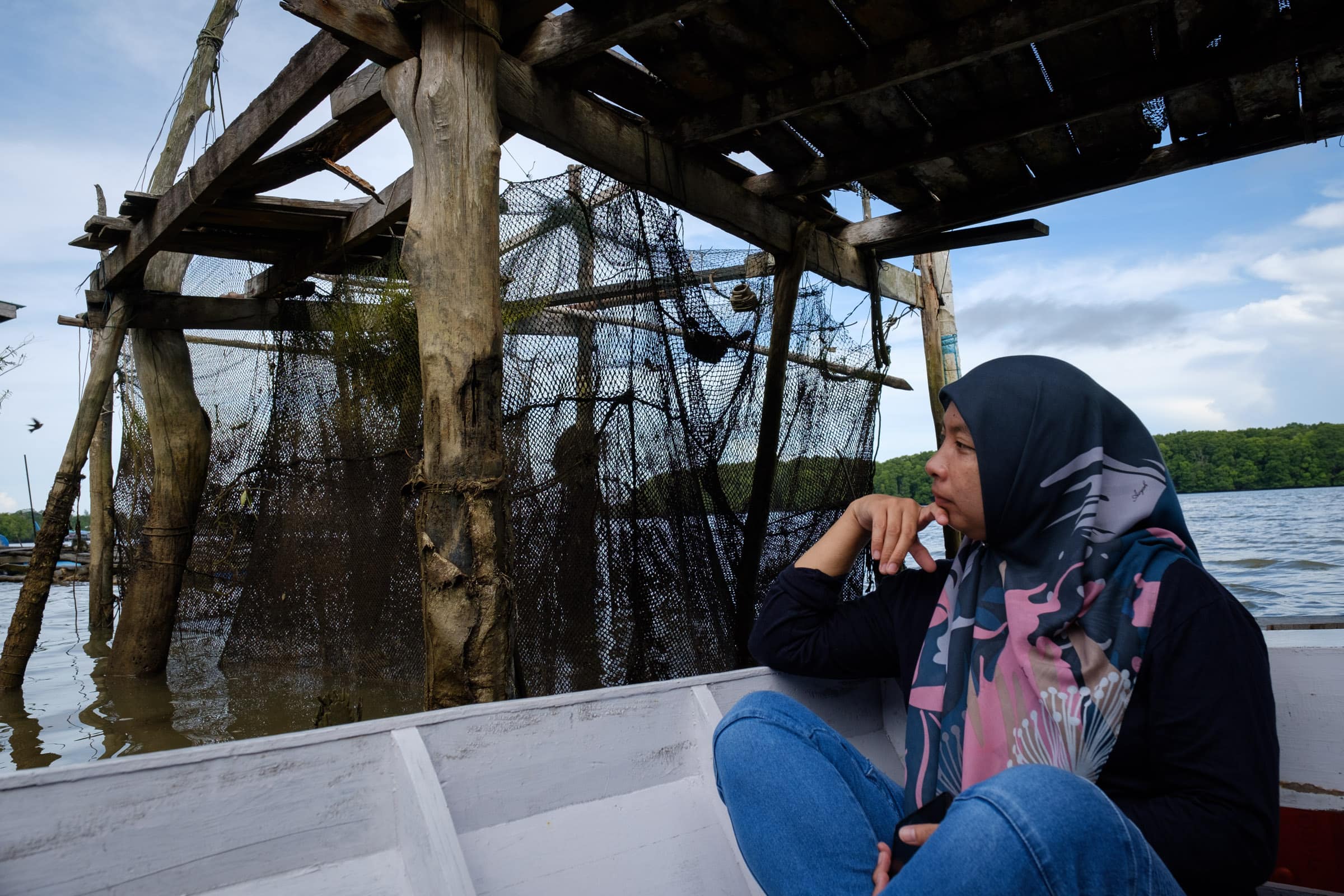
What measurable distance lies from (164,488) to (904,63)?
5351 mm

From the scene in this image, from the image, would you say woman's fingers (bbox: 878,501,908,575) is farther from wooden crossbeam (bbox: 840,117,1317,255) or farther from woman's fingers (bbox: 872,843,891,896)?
wooden crossbeam (bbox: 840,117,1317,255)

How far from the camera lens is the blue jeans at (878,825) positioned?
1194 mm

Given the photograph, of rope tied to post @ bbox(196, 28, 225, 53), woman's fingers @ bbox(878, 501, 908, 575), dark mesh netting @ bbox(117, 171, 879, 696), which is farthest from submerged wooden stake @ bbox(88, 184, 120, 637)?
woman's fingers @ bbox(878, 501, 908, 575)

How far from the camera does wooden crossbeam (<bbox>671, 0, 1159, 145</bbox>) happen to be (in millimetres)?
3193

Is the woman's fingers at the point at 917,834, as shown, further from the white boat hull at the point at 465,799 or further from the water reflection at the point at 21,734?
the water reflection at the point at 21,734

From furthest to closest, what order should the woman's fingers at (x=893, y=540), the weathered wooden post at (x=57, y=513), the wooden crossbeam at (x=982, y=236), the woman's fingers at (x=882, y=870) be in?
1. the weathered wooden post at (x=57, y=513)
2. the wooden crossbeam at (x=982, y=236)
3. the woman's fingers at (x=893, y=540)
4. the woman's fingers at (x=882, y=870)

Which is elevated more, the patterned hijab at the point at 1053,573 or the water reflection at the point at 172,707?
the patterned hijab at the point at 1053,573

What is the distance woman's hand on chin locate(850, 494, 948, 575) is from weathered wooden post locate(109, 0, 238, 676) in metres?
5.51

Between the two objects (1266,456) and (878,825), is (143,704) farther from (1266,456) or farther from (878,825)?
(1266,456)

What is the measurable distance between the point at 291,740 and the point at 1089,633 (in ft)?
4.82

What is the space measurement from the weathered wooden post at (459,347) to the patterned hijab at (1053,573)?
5.36 feet

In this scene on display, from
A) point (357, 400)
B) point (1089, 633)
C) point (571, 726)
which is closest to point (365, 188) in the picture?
point (357, 400)

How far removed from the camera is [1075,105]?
12.9 ft

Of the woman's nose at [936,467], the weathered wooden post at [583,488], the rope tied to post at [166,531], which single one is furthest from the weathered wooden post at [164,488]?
the woman's nose at [936,467]
